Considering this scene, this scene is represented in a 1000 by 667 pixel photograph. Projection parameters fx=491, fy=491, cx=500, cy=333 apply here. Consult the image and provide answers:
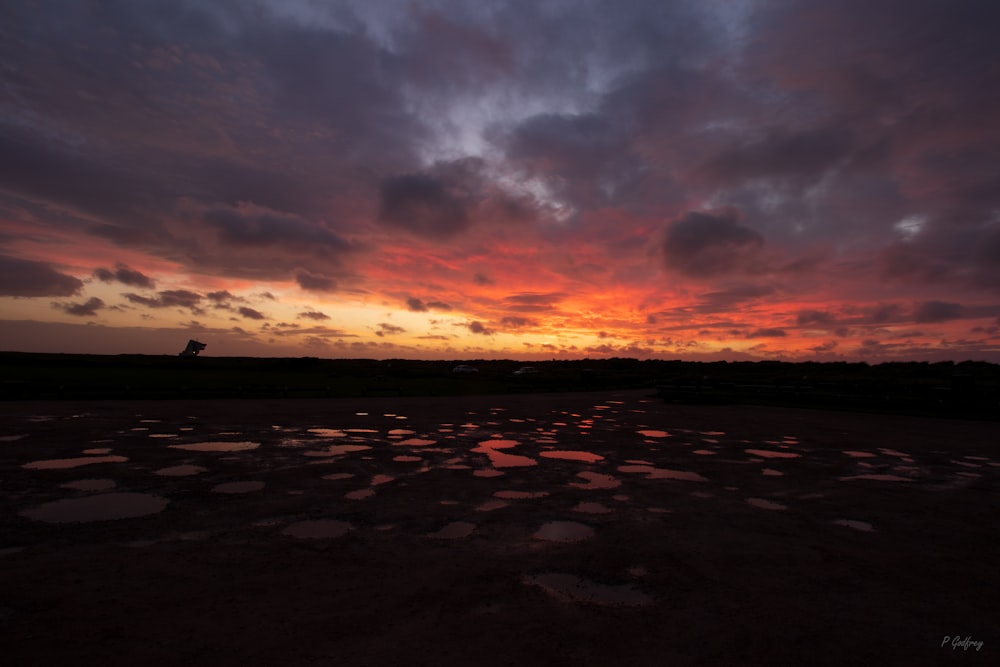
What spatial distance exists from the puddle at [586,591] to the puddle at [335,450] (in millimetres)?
7298

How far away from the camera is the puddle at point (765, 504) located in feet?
23.5

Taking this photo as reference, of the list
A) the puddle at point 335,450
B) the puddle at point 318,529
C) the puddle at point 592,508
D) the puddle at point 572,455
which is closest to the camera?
the puddle at point 318,529

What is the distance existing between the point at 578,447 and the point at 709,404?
58.3 ft

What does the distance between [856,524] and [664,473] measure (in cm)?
338

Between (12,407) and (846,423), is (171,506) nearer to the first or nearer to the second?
(12,407)

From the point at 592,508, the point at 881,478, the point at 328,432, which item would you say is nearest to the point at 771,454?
the point at 881,478

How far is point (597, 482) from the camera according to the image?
861cm

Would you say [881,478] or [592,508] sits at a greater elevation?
[881,478]

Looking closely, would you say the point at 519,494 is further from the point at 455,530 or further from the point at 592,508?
the point at 455,530

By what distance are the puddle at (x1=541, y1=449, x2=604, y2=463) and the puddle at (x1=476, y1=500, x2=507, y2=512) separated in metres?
3.84

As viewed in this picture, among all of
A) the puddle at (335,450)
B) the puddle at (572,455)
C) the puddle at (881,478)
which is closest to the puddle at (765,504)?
the puddle at (881,478)

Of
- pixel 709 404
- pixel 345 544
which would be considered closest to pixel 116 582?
pixel 345 544

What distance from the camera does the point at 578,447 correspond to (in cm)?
1242

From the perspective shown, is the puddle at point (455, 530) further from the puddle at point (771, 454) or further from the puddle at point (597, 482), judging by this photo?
the puddle at point (771, 454)
